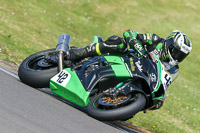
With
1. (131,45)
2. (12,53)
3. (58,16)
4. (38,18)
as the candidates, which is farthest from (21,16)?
(131,45)

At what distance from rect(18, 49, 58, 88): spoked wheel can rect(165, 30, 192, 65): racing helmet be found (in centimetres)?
205

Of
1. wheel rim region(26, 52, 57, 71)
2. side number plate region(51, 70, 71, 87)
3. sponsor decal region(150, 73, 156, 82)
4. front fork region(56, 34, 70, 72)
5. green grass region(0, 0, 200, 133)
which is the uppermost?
sponsor decal region(150, 73, 156, 82)

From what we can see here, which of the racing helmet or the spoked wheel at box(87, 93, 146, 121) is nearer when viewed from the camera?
the spoked wheel at box(87, 93, 146, 121)

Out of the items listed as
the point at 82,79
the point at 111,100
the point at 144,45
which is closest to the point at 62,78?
the point at 82,79

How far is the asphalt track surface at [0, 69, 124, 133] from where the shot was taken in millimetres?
3492

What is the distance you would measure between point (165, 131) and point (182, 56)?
1613 millimetres

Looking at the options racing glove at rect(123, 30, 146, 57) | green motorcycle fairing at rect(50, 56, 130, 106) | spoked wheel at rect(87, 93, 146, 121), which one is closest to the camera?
spoked wheel at rect(87, 93, 146, 121)

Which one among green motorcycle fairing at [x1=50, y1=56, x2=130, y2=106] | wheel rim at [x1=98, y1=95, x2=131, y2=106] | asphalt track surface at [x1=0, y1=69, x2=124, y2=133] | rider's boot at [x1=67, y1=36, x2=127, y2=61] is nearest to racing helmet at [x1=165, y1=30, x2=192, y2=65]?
rider's boot at [x1=67, y1=36, x2=127, y2=61]

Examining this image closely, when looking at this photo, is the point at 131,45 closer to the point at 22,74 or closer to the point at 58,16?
the point at 22,74

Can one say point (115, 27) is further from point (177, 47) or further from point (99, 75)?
point (99, 75)

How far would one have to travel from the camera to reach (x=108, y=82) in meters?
5.14

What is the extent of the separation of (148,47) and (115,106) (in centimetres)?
175

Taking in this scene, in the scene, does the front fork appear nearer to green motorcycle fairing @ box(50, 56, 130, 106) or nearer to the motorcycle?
the motorcycle

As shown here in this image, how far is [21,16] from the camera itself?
1268 centimetres
